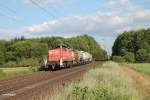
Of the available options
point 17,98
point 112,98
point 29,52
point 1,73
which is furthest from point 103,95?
point 29,52

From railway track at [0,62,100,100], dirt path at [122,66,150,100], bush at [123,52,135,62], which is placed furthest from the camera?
bush at [123,52,135,62]

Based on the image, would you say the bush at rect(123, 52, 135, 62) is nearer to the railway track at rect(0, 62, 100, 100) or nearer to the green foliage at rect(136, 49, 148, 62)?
the green foliage at rect(136, 49, 148, 62)

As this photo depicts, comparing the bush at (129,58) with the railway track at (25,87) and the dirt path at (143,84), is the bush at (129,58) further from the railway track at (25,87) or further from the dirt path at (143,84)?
the railway track at (25,87)

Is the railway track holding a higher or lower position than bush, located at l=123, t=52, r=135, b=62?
lower

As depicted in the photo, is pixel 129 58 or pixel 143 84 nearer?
pixel 143 84

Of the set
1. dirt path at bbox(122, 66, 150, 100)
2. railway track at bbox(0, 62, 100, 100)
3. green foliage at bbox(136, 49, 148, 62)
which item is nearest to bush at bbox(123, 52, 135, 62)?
green foliage at bbox(136, 49, 148, 62)

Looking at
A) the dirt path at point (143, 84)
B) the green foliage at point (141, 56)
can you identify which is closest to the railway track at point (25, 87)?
the dirt path at point (143, 84)

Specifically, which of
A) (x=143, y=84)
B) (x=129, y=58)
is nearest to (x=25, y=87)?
(x=143, y=84)

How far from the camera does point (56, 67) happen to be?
65.8m

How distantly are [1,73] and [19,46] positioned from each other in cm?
10680

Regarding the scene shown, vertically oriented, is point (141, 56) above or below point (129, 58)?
Result: above

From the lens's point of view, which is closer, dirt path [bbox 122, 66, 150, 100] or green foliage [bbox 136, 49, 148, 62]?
dirt path [bbox 122, 66, 150, 100]

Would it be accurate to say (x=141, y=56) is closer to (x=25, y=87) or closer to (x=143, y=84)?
(x=143, y=84)

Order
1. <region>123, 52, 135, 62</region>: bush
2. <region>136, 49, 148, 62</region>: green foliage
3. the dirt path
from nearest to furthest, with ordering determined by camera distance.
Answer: the dirt path < <region>136, 49, 148, 62</region>: green foliage < <region>123, 52, 135, 62</region>: bush
